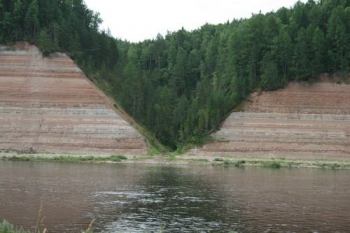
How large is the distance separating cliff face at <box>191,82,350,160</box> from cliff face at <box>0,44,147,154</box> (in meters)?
11.4

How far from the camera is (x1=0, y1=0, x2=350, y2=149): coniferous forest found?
8050 centimetres

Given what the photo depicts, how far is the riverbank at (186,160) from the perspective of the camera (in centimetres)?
6625

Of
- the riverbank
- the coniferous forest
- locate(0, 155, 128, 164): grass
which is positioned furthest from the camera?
the coniferous forest

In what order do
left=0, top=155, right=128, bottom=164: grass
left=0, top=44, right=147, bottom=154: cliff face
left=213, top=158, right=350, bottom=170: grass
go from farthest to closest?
left=0, top=44, right=147, bottom=154: cliff face
left=213, top=158, right=350, bottom=170: grass
left=0, top=155, right=128, bottom=164: grass

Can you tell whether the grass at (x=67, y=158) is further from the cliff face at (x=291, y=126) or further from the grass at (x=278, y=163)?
the cliff face at (x=291, y=126)

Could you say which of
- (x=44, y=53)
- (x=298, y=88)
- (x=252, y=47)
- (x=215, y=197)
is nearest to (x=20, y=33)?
(x=44, y=53)

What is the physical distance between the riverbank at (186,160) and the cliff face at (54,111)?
10.6 ft

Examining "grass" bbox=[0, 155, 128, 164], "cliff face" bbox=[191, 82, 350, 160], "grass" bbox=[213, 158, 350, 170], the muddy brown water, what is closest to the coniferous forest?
"cliff face" bbox=[191, 82, 350, 160]

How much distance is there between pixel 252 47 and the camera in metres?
86.2

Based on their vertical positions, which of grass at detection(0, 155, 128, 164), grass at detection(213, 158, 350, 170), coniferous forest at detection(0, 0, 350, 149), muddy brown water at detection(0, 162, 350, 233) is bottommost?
grass at detection(213, 158, 350, 170)

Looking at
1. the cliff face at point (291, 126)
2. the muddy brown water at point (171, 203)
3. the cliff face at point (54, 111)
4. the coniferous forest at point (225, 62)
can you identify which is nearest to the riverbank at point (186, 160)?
the cliff face at point (291, 126)

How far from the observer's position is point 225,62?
96.1 meters

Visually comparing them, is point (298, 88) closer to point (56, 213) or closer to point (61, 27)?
point (61, 27)

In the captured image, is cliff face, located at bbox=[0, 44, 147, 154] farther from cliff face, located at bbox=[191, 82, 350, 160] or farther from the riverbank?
cliff face, located at bbox=[191, 82, 350, 160]
